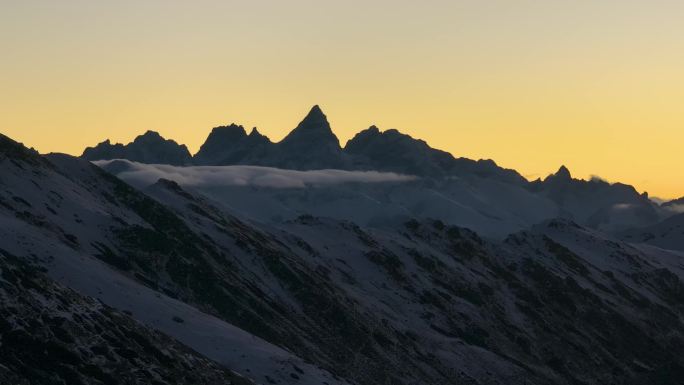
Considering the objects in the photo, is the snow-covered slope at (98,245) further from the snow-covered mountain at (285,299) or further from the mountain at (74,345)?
the mountain at (74,345)

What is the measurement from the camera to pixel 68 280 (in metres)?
88.7

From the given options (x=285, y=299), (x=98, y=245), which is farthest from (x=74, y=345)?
(x=285, y=299)

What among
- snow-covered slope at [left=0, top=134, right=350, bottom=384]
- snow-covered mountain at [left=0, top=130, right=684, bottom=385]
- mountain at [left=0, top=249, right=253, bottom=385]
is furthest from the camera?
snow-covered mountain at [left=0, top=130, right=684, bottom=385]

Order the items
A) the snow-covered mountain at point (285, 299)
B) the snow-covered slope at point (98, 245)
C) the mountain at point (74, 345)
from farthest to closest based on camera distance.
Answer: the snow-covered mountain at point (285, 299) < the snow-covered slope at point (98, 245) < the mountain at point (74, 345)

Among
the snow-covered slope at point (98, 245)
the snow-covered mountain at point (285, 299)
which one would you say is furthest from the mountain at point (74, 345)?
the snow-covered slope at point (98, 245)

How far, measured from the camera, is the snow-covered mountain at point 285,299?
282 feet

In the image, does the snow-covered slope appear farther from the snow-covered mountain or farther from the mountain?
the mountain

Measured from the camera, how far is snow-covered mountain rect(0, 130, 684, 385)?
8594 centimetres

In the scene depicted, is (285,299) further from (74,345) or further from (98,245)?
(74,345)

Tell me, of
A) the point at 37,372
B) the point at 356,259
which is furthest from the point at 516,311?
the point at 37,372

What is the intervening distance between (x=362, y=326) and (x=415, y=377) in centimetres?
1387

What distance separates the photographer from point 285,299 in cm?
13600

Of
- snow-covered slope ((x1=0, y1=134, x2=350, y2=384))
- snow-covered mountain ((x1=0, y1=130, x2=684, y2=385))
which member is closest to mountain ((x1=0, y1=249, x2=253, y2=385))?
snow-covered mountain ((x1=0, y1=130, x2=684, y2=385))

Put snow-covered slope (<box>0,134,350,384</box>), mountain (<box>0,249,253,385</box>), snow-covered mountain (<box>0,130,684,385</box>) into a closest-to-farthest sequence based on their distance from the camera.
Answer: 1. mountain (<box>0,249,253,385</box>)
2. snow-covered slope (<box>0,134,350,384</box>)
3. snow-covered mountain (<box>0,130,684,385</box>)
